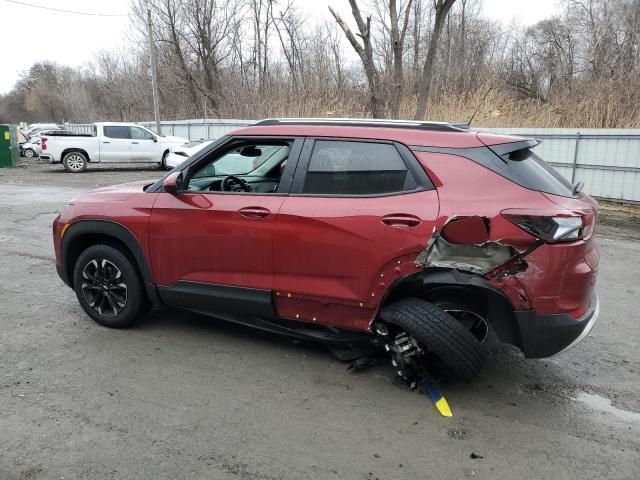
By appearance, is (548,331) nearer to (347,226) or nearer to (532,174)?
(532,174)

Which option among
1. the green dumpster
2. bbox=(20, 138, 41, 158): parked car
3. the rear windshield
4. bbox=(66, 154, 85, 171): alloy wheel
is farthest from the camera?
bbox=(20, 138, 41, 158): parked car

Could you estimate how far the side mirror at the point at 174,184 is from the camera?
4.01 meters

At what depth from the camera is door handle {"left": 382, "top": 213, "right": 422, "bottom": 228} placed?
3.26 meters

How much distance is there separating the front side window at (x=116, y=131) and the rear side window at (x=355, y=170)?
18.4m

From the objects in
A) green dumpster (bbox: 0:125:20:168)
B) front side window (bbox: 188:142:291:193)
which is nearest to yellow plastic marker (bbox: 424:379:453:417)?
front side window (bbox: 188:142:291:193)

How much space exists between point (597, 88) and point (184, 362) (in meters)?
15.1

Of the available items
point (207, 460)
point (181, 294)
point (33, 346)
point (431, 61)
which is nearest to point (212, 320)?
point (181, 294)

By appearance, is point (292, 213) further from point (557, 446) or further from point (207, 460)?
point (557, 446)

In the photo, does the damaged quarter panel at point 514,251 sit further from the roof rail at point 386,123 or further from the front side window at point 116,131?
the front side window at point 116,131

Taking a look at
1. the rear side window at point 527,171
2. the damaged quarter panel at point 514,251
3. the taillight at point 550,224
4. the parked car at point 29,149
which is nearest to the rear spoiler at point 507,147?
the rear side window at point 527,171

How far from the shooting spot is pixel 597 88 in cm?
1479

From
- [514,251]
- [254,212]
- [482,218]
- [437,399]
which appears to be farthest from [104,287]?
[514,251]

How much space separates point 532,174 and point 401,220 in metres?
0.88

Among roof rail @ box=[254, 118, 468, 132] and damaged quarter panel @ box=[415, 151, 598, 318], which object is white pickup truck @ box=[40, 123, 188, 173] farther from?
damaged quarter panel @ box=[415, 151, 598, 318]
